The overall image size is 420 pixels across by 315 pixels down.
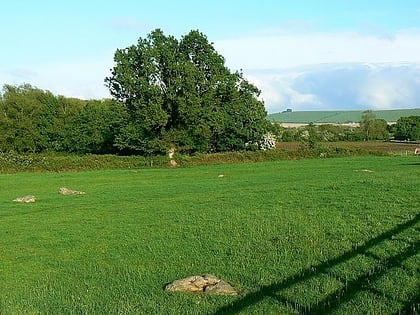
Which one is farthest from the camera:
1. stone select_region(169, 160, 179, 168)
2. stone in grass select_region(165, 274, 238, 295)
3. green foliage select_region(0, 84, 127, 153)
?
green foliage select_region(0, 84, 127, 153)

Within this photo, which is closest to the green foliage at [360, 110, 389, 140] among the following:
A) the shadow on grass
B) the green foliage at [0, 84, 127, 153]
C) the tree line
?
the tree line

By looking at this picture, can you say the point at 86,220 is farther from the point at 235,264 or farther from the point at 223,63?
the point at 223,63

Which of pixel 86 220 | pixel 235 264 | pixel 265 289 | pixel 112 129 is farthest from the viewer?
pixel 112 129

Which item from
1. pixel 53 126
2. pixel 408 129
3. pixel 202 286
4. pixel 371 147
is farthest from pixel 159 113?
pixel 408 129

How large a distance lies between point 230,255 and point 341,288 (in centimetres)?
402

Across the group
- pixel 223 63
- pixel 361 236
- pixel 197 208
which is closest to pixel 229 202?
pixel 197 208

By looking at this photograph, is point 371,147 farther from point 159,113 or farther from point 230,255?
point 230,255

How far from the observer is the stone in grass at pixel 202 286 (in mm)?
10852

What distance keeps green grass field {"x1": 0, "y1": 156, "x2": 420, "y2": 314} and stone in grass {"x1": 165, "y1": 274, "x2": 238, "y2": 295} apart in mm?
303

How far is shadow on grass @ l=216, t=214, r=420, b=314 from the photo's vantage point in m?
9.60

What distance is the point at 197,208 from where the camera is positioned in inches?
899

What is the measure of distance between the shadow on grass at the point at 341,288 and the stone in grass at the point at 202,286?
0.52m

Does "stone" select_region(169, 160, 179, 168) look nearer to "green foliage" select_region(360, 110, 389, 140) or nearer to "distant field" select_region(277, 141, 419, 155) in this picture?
"distant field" select_region(277, 141, 419, 155)

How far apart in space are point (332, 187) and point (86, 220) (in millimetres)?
12222
